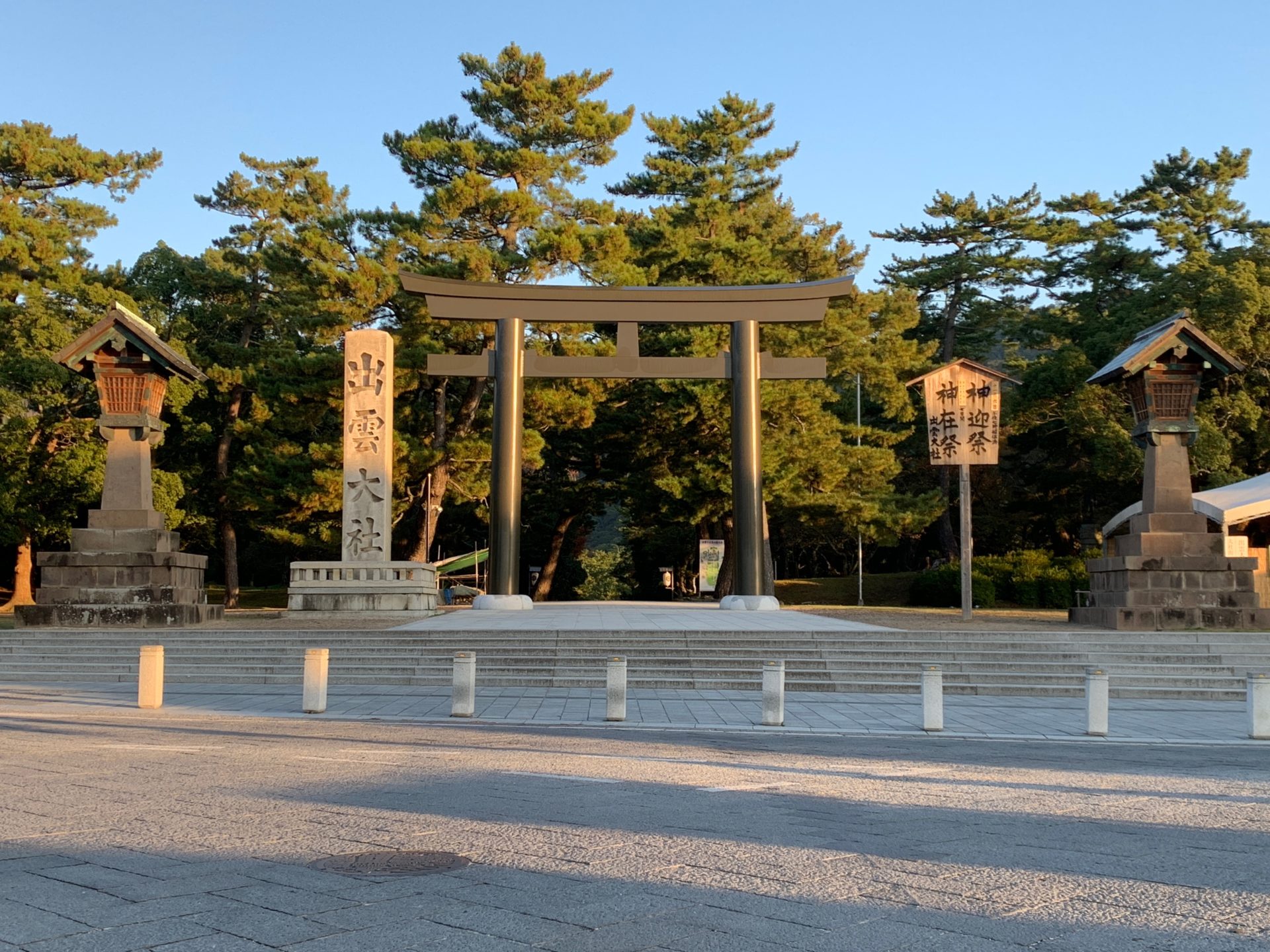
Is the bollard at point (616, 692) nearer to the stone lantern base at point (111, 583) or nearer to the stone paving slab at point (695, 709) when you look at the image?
the stone paving slab at point (695, 709)

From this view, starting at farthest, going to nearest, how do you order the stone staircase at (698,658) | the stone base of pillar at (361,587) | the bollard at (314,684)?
the stone base of pillar at (361,587)
the stone staircase at (698,658)
the bollard at (314,684)

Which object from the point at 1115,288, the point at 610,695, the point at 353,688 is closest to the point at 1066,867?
the point at 610,695

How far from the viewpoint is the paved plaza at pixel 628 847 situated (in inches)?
169

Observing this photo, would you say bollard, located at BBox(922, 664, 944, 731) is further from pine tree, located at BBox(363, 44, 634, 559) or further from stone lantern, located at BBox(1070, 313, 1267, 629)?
pine tree, located at BBox(363, 44, 634, 559)

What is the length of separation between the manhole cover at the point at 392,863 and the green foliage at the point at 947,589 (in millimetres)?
29832

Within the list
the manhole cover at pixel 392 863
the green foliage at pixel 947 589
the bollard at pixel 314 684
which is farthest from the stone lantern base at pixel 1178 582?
the manhole cover at pixel 392 863

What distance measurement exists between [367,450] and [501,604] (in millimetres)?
4233

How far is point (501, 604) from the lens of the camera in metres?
23.3

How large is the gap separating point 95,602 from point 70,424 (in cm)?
1538

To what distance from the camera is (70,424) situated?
3384 centimetres

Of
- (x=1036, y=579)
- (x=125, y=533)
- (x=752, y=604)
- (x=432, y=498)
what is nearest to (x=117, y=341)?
(x=125, y=533)

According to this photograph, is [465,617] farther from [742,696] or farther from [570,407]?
[570,407]

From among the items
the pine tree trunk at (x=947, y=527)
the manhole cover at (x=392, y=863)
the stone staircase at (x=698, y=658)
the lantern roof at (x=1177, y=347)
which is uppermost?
the lantern roof at (x=1177, y=347)

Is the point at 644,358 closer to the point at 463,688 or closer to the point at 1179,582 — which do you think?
the point at 1179,582
